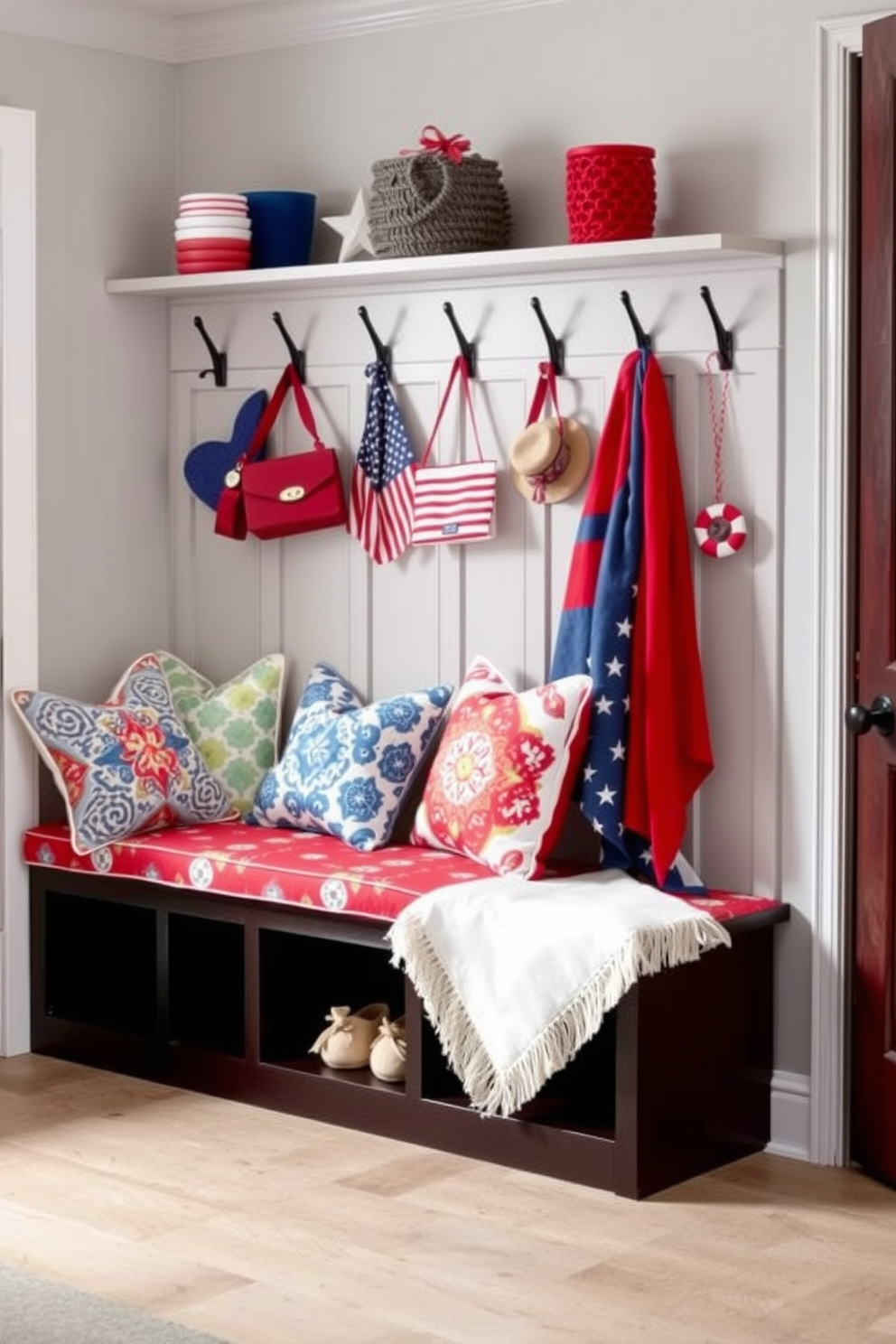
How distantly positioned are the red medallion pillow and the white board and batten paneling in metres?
0.24

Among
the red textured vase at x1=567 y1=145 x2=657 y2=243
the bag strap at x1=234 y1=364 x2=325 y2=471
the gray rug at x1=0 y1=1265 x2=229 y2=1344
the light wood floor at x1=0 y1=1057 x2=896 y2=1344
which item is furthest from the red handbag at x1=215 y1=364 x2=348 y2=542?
the gray rug at x1=0 y1=1265 x2=229 y2=1344

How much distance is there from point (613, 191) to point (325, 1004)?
5.79ft

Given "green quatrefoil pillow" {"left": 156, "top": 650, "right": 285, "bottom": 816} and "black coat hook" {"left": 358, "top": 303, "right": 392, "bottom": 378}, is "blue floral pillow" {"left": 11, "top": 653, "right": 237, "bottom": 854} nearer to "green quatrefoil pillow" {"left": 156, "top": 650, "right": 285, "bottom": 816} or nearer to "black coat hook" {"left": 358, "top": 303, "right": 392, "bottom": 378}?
"green quatrefoil pillow" {"left": 156, "top": 650, "right": 285, "bottom": 816}

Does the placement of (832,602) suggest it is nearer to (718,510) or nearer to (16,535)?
(718,510)

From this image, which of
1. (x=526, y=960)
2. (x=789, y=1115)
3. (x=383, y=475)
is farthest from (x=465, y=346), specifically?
(x=789, y=1115)

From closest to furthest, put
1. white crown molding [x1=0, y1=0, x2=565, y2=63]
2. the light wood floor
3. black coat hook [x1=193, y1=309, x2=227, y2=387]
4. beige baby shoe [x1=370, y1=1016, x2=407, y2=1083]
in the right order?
the light wood floor → beige baby shoe [x1=370, y1=1016, x2=407, y2=1083] → white crown molding [x1=0, y1=0, x2=565, y2=63] → black coat hook [x1=193, y1=309, x2=227, y2=387]

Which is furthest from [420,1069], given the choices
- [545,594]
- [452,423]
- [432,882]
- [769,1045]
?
[452,423]

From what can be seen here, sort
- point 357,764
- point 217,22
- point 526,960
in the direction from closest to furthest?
point 526,960 < point 357,764 < point 217,22

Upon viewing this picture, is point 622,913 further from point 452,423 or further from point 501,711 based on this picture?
point 452,423

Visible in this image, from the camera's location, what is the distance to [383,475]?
4.41 meters

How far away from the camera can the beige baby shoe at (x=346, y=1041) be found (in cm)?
407

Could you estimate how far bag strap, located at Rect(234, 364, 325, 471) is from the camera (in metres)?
4.54

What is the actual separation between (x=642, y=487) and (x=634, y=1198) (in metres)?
1.31

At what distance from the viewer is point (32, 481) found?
4.50 m
